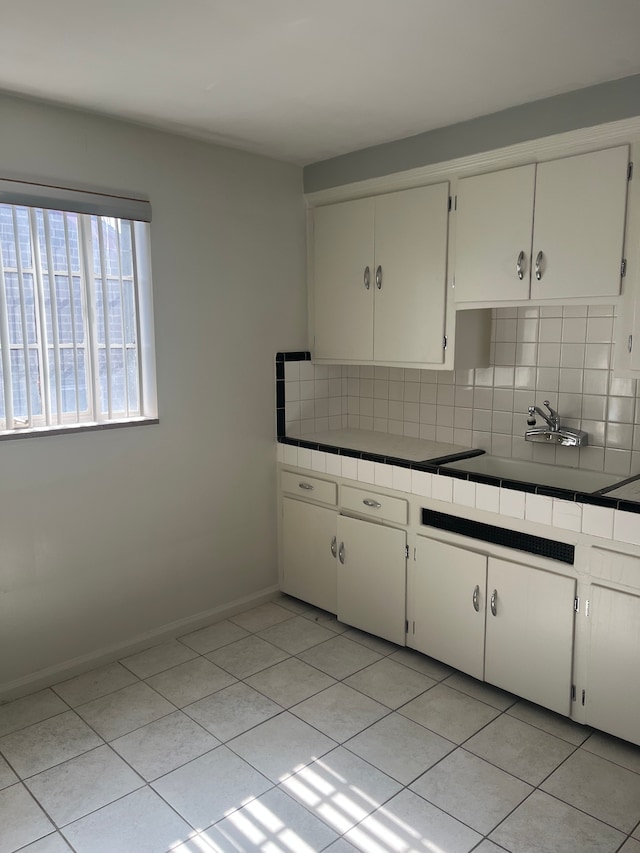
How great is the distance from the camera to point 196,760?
2.31 m

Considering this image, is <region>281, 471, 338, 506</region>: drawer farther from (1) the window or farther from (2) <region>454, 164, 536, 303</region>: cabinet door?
(2) <region>454, 164, 536, 303</region>: cabinet door

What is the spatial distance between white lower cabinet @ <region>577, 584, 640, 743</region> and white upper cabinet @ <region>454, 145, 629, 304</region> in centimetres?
112

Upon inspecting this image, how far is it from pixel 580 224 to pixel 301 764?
220 centimetres

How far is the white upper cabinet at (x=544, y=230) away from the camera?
243cm

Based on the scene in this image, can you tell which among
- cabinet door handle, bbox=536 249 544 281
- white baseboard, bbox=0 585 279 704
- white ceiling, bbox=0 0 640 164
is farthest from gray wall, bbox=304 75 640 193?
white baseboard, bbox=0 585 279 704

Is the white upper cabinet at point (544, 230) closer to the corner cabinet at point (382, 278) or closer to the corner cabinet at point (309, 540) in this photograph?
the corner cabinet at point (382, 278)

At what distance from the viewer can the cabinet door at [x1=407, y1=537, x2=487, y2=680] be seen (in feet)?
8.95

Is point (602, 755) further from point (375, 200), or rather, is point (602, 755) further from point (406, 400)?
point (375, 200)

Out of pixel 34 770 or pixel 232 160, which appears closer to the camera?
pixel 34 770

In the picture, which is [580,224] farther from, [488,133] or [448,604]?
[448,604]

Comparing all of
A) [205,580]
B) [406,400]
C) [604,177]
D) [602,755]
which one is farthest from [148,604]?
[604,177]

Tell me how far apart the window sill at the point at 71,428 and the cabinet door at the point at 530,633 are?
1.63 meters

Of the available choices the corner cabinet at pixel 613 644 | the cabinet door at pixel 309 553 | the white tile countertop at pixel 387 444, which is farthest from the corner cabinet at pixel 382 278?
the corner cabinet at pixel 613 644

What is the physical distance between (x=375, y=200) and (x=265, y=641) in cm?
220
